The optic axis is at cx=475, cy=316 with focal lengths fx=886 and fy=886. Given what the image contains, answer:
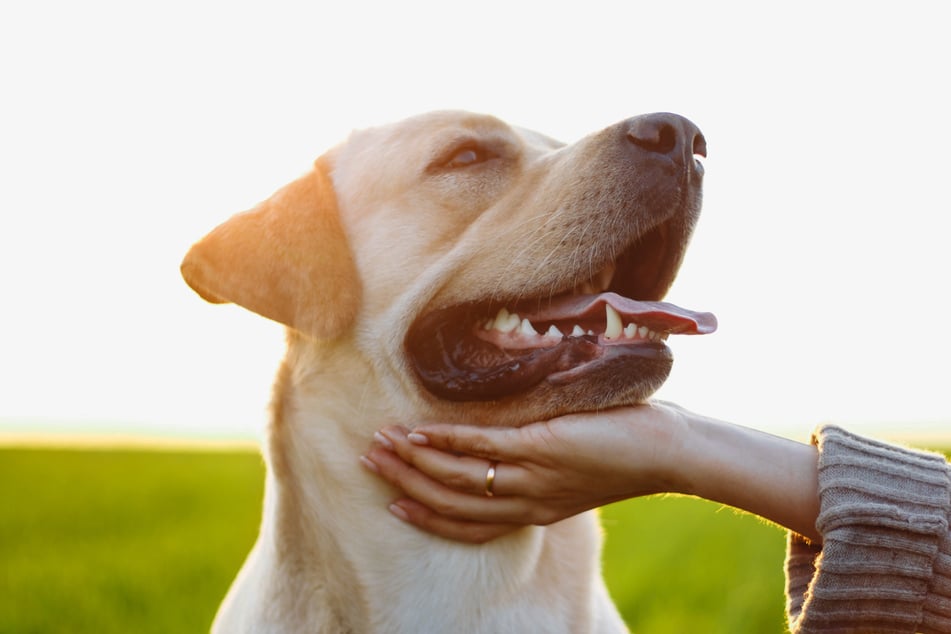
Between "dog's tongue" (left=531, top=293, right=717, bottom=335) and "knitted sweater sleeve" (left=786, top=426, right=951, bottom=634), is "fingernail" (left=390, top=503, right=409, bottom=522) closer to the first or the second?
"dog's tongue" (left=531, top=293, right=717, bottom=335)

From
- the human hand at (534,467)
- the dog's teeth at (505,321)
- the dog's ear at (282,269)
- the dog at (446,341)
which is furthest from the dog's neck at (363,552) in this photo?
the dog's teeth at (505,321)

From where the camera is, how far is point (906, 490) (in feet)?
9.12

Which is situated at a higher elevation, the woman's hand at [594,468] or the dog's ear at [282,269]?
the dog's ear at [282,269]

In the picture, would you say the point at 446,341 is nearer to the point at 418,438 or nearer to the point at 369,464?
the point at 418,438

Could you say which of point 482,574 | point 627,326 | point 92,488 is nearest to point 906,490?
point 627,326

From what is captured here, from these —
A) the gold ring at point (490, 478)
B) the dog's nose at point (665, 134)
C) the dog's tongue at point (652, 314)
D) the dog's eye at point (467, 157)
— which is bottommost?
the gold ring at point (490, 478)

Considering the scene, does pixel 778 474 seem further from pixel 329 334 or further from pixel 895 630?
pixel 329 334

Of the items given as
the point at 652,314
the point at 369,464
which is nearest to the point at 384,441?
the point at 369,464

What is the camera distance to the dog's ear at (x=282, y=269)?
308 centimetres

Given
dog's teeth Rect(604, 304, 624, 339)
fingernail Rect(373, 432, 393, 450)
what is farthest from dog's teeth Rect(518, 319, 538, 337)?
fingernail Rect(373, 432, 393, 450)

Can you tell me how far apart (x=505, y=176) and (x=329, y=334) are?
953 millimetres

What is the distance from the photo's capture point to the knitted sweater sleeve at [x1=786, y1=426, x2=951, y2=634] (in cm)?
270

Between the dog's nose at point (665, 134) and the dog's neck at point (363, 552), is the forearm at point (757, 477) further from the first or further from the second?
the dog's nose at point (665, 134)

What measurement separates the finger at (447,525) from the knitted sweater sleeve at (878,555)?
0.99 metres
